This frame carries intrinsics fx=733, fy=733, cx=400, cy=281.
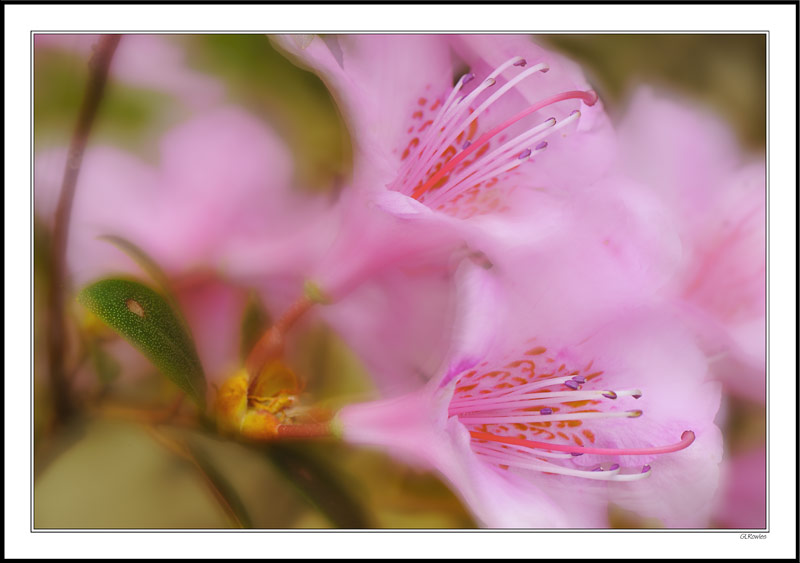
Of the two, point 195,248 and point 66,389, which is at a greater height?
point 195,248

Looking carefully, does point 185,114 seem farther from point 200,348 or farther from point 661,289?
point 661,289

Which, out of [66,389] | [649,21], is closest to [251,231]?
[66,389]

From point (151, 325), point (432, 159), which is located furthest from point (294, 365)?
point (432, 159)

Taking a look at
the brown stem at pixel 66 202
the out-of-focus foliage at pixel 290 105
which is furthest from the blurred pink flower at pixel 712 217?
the brown stem at pixel 66 202

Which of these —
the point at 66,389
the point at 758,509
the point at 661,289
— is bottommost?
the point at 758,509

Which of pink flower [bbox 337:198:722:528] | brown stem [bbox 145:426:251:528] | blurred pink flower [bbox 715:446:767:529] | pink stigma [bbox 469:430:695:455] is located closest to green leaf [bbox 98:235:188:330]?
brown stem [bbox 145:426:251:528]

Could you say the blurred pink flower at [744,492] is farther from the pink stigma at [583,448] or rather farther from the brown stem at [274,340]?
the brown stem at [274,340]

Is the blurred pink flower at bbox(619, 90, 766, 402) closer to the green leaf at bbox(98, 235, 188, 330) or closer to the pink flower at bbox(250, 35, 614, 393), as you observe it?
the pink flower at bbox(250, 35, 614, 393)
